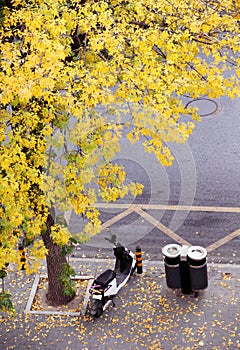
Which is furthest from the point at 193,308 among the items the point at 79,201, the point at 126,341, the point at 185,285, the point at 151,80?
the point at 151,80

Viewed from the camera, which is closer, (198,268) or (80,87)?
(80,87)

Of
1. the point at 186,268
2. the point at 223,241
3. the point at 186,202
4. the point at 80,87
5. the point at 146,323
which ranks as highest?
the point at 80,87

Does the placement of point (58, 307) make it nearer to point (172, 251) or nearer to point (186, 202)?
point (172, 251)

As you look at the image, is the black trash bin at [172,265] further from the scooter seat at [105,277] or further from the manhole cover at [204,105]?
the manhole cover at [204,105]

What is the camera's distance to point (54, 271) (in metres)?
12.9

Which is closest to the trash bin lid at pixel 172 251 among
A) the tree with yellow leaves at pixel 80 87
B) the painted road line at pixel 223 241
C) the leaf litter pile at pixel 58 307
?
the painted road line at pixel 223 241

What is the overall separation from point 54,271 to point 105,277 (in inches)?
41.1

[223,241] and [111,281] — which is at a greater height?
[111,281]

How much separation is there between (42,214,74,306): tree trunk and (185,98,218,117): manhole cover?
312 inches

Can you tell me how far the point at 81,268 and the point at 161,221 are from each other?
92.9 inches

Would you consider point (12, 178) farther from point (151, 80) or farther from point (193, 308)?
point (193, 308)

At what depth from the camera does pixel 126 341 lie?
39.7 feet

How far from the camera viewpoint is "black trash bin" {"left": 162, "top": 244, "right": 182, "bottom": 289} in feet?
41.6

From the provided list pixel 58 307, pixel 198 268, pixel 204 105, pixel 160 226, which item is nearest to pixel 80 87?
pixel 198 268
